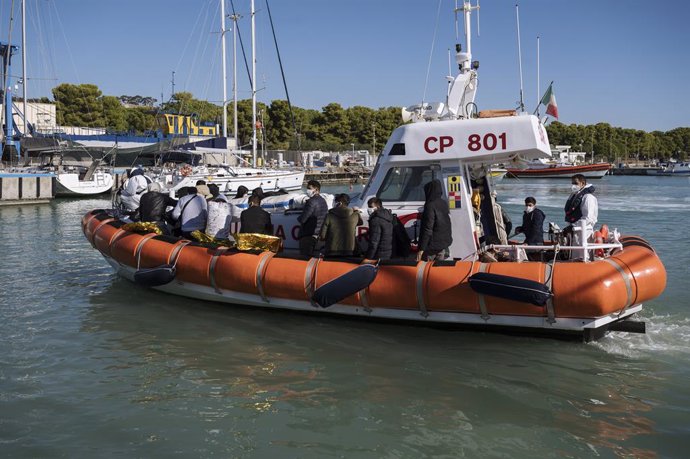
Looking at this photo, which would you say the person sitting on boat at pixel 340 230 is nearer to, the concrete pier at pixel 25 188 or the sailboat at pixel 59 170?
the concrete pier at pixel 25 188

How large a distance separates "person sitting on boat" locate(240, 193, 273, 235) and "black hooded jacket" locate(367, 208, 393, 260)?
1804mm

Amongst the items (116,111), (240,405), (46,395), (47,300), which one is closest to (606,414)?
(240,405)

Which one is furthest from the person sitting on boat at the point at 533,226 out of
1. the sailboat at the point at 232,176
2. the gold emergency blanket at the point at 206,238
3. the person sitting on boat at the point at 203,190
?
the sailboat at the point at 232,176

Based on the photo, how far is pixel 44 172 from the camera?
32.8 meters

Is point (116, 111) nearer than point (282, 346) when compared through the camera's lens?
No

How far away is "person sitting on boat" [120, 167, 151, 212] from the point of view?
12195 mm

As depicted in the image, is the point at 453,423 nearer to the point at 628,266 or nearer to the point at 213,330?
the point at 628,266

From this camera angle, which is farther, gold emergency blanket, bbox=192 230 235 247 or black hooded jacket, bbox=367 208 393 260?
gold emergency blanket, bbox=192 230 235 247

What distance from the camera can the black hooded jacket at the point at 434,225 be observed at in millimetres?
7605

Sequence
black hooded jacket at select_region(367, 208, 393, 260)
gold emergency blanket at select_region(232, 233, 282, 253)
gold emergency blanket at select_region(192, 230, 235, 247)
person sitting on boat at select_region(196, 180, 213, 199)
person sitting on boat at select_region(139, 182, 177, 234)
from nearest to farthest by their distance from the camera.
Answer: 1. black hooded jacket at select_region(367, 208, 393, 260)
2. gold emergency blanket at select_region(232, 233, 282, 253)
3. gold emergency blanket at select_region(192, 230, 235, 247)
4. person sitting on boat at select_region(196, 180, 213, 199)
5. person sitting on boat at select_region(139, 182, 177, 234)

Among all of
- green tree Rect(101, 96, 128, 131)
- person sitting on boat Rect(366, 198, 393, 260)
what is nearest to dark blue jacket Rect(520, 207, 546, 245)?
person sitting on boat Rect(366, 198, 393, 260)

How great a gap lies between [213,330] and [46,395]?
2470mm

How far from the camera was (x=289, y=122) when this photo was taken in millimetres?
74625

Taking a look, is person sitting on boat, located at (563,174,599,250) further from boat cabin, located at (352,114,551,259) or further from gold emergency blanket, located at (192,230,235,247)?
gold emergency blanket, located at (192,230,235,247)
